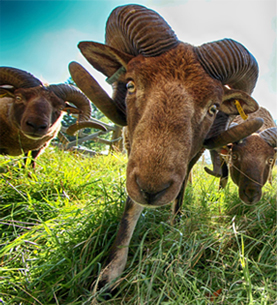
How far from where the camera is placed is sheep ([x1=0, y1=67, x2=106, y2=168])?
3617mm

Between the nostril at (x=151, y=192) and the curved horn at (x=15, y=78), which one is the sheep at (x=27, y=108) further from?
the nostril at (x=151, y=192)

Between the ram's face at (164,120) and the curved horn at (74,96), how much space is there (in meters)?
2.88

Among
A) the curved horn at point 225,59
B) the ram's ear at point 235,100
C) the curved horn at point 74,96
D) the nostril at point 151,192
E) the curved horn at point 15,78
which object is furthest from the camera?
the curved horn at point 74,96

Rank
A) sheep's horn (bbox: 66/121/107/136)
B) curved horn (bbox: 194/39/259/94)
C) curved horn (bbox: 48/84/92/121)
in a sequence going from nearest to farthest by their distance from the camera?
curved horn (bbox: 194/39/259/94), sheep's horn (bbox: 66/121/107/136), curved horn (bbox: 48/84/92/121)

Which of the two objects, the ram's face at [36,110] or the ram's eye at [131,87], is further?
the ram's face at [36,110]

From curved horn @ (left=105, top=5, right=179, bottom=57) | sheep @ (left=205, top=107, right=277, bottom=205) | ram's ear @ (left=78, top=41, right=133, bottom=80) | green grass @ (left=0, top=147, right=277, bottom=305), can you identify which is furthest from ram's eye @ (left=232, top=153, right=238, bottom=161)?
ram's ear @ (left=78, top=41, right=133, bottom=80)

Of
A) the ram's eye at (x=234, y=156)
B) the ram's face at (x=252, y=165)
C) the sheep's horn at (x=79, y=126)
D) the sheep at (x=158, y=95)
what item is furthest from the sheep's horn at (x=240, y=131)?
the sheep's horn at (x=79, y=126)

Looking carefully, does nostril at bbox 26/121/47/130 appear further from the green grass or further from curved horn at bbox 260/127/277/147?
curved horn at bbox 260/127/277/147

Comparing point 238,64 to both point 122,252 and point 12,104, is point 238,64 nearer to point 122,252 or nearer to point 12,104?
point 122,252

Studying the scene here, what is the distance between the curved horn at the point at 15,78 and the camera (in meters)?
3.99

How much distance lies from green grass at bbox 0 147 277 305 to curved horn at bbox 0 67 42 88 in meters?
1.72

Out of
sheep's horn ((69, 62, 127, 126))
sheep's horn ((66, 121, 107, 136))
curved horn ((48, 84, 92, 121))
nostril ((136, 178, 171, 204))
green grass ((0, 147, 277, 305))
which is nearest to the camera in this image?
nostril ((136, 178, 171, 204))

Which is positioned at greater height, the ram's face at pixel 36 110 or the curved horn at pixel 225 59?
the curved horn at pixel 225 59

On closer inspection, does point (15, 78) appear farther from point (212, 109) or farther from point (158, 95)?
point (212, 109)
